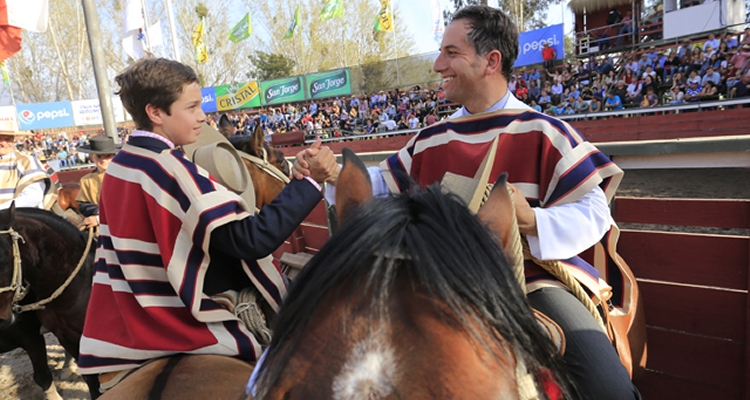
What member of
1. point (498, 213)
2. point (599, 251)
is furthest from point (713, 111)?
point (498, 213)

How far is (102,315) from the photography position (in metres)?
1.77

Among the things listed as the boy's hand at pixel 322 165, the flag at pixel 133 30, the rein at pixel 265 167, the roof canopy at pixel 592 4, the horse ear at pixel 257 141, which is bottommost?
the rein at pixel 265 167

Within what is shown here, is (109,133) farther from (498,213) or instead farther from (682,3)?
(682,3)

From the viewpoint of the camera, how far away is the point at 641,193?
8.24 m

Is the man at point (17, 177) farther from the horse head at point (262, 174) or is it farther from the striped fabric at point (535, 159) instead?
the striped fabric at point (535, 159)

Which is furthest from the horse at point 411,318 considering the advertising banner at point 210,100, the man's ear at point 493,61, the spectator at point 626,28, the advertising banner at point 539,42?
the advertising banner at point 210,100

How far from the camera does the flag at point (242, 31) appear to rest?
27.2 meters

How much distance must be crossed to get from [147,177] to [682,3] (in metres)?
25.1

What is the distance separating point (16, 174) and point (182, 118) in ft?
12.8

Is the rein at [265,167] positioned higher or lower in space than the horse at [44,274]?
higher

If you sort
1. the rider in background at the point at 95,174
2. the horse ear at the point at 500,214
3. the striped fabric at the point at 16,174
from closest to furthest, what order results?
the horse ear at the point at 500,214
the rider in background at the point at 95,174
the striped fabric at the point at 16,174

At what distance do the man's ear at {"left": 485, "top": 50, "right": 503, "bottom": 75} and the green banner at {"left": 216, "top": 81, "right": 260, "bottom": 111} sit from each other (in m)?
33.3

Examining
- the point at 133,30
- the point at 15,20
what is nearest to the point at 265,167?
the point at 15,20

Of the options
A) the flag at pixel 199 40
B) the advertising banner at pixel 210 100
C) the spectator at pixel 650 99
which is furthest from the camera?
the advertising banner at pixel 210 100
